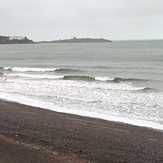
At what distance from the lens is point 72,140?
39.3 ft

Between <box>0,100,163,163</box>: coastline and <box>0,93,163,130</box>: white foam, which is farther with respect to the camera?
<box>0,93,163,130</box>: white foam

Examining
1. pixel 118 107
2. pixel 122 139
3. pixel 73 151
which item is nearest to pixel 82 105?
pixel 118 107

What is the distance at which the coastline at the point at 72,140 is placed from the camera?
9.92 m

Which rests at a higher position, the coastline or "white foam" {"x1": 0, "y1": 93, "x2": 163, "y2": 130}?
the coastline

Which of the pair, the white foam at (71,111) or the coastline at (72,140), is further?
the white foam at (71,111)

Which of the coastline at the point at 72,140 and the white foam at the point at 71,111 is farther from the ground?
the coastline at the point at 72,140

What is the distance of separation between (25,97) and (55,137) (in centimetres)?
1223

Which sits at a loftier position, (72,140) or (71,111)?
(72,140)

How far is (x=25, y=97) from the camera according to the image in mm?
24312

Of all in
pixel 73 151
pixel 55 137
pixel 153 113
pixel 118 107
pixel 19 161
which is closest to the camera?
pixel 19 161

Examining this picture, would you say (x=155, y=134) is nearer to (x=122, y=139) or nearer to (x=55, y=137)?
(x=122, y=139)

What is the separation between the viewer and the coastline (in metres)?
9.92

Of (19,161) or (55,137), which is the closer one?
(19,161)

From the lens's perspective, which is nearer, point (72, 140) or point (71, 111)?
point (72, 140)
